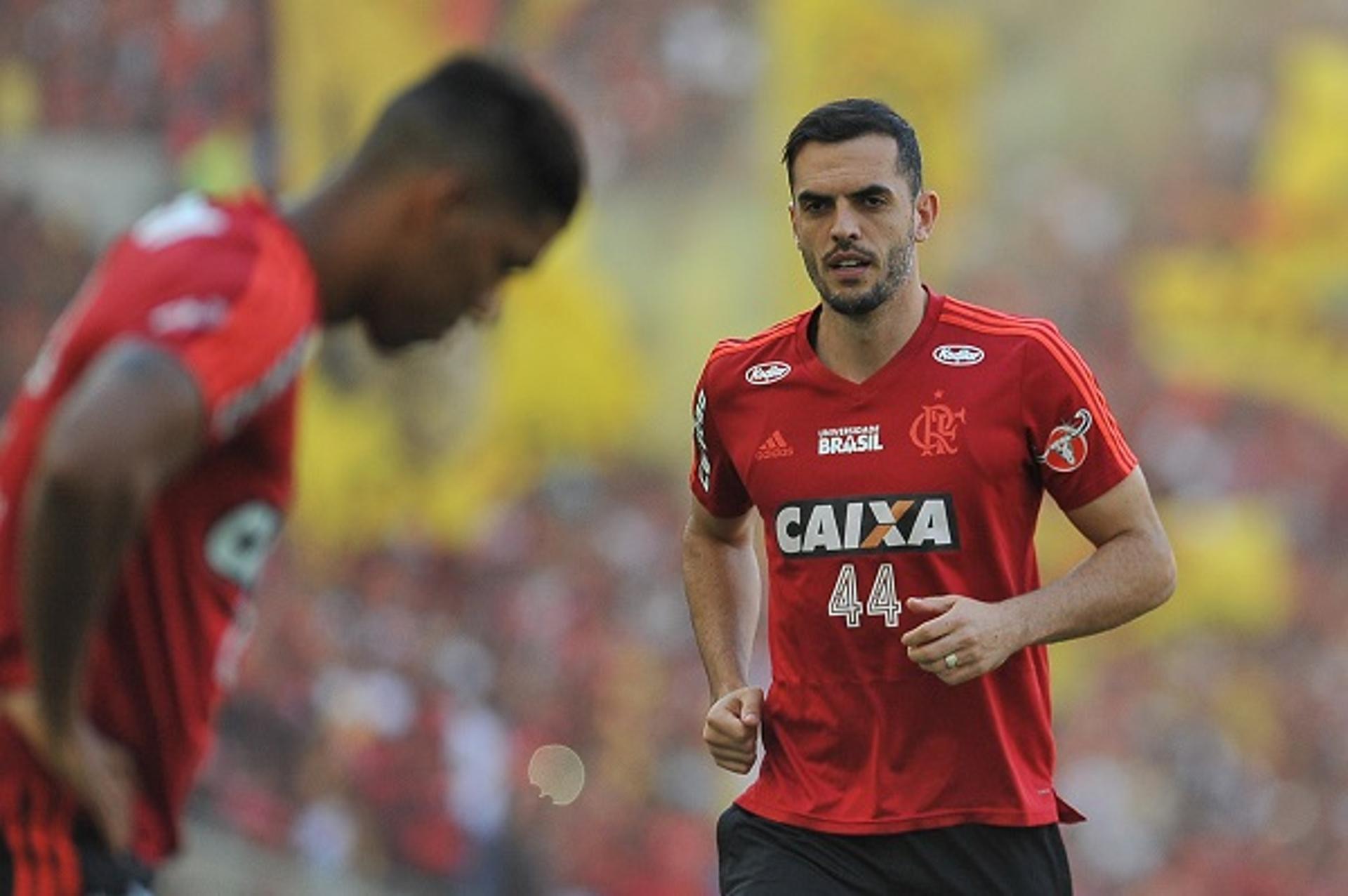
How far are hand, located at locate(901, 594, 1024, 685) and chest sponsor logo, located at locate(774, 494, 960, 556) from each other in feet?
1.01

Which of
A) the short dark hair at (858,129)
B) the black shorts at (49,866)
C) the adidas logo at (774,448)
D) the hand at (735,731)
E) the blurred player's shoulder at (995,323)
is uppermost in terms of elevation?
the short dark hair at (858,129)

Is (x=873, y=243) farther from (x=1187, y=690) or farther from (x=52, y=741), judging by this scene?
(x=1187, y=690)

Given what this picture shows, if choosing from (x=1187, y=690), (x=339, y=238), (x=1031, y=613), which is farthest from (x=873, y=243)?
(x=1187, y=690)

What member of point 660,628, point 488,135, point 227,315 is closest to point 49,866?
point 227,315

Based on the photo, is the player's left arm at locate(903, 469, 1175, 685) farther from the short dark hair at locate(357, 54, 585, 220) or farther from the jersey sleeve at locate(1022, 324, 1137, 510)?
the short dark hair at locate(357, 54, 585, 220)

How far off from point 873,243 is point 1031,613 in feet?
2.89

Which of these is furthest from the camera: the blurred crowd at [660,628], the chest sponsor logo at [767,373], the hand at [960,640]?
the blurred crowd at [660,628]

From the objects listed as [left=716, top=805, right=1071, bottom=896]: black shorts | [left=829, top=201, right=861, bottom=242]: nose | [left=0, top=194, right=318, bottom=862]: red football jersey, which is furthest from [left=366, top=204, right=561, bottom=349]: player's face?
[left=716, top=805, right=1071, bottom=896]: black shorts

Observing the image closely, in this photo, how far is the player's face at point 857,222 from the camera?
4.76 meters

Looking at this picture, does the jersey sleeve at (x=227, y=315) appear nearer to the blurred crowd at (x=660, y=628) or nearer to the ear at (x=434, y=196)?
the ear at (x=434, y=196)

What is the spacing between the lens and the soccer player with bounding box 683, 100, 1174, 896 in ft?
15.3

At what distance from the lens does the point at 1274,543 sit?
11547 mm

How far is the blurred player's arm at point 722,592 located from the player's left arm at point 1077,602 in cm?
69

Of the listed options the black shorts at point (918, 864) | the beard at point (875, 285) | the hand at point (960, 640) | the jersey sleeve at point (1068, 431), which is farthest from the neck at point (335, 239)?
the black shorts at point (918, 864)
